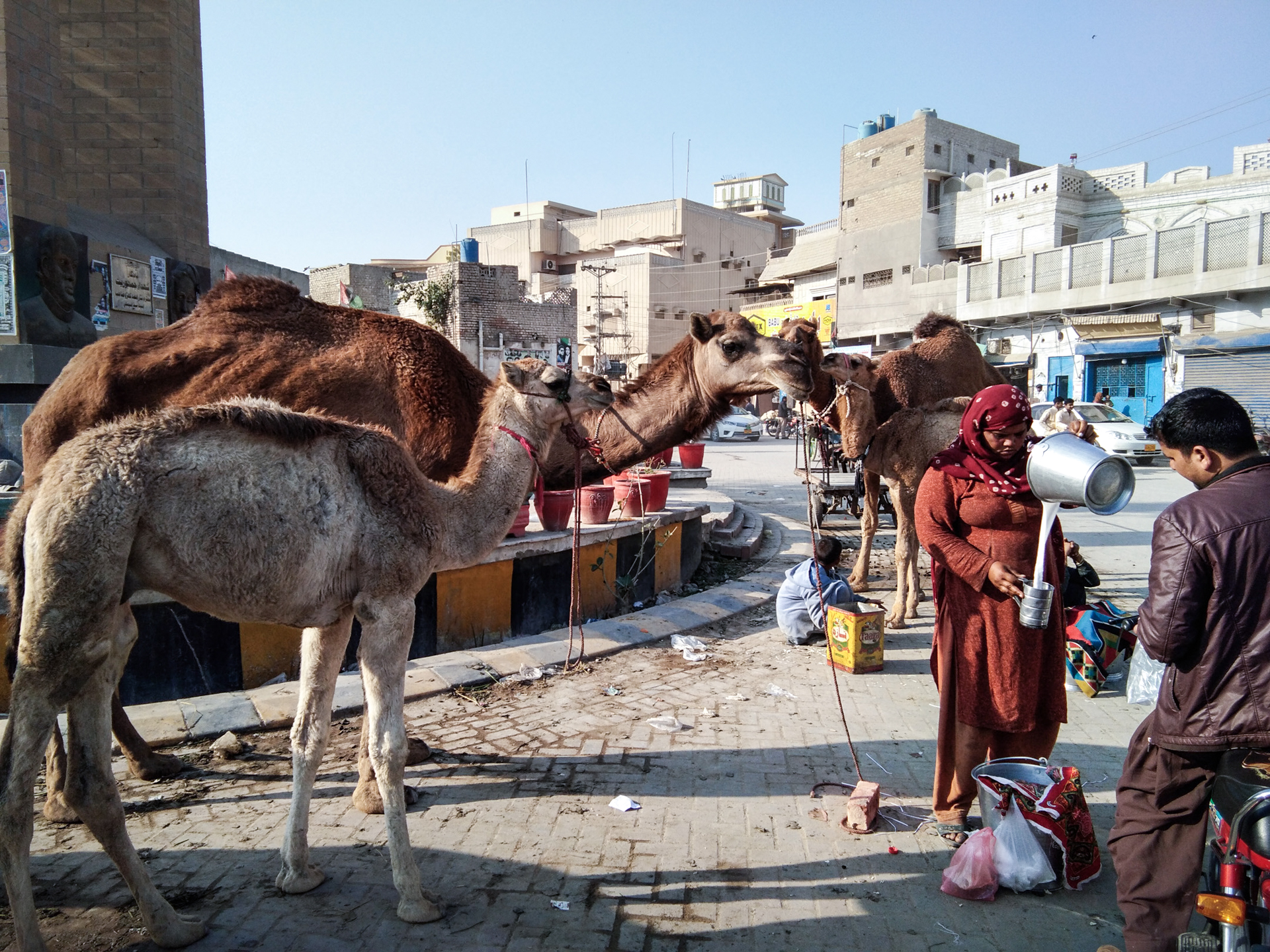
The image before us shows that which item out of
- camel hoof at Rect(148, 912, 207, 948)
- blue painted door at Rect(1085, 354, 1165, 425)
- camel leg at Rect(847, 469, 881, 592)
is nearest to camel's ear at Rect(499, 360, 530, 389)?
camel hoof at Rect(148, 912, 207, 948)

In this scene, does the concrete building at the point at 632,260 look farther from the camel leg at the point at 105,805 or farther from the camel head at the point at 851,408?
the camel leg at the point at 105,805

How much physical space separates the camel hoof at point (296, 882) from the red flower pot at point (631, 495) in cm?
577

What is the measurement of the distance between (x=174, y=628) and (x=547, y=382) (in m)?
3.66

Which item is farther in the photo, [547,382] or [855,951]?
[547,382]

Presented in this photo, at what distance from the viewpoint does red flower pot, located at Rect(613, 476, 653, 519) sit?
9.02 metres

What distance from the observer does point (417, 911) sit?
329cm

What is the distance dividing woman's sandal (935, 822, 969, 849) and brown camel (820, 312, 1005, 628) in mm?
4003

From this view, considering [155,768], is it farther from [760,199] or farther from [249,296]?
[760,199]

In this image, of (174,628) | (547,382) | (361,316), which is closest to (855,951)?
(547,382)

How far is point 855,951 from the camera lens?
3.22 m

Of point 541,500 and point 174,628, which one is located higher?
point 541,500

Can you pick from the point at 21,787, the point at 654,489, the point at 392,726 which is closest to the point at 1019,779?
the point at 392,726

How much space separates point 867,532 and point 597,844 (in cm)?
628

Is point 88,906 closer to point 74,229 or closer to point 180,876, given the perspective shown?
point 180,876
